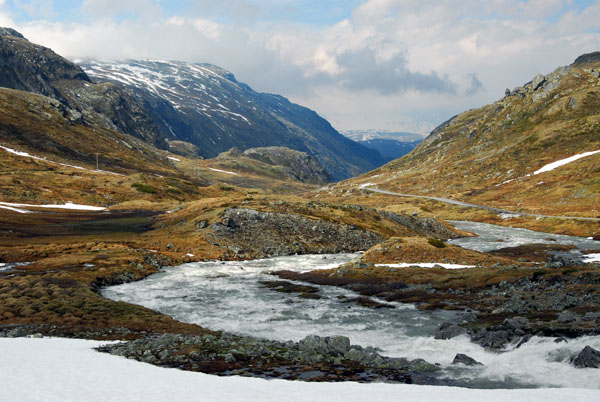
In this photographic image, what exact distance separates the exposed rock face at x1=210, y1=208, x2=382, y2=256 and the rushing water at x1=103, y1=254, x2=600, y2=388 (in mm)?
16120

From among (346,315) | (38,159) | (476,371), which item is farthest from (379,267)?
(38,159)

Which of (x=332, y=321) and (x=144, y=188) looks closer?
(x=332, y=321)

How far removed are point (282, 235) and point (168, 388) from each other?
222 ft

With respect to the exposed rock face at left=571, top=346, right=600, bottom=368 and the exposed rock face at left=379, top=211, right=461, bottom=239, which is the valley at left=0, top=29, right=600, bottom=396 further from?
the exposed rock face at left=379, top=211, right=461, bottom=239

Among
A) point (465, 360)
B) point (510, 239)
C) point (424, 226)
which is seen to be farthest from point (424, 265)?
point (510, 239)

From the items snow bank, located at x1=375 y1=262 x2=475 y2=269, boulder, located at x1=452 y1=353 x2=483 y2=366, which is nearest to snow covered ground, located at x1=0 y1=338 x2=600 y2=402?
boulder, located at x1=452 y1=353 x2=483 y2=366

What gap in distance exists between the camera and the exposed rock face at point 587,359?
18.5m

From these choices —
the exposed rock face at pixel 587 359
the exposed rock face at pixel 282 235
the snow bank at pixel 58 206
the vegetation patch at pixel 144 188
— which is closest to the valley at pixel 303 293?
the exposed rock face at pixel 587 359

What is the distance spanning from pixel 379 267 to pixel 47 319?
40.7 metres

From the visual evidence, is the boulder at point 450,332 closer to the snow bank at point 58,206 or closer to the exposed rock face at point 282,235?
the exposed rock face at point 282,235

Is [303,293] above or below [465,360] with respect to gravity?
below

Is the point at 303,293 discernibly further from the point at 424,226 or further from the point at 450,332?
the point at 424,226

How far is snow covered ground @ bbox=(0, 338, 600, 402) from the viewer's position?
13656 millimetres

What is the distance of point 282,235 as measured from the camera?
82.9 metres
